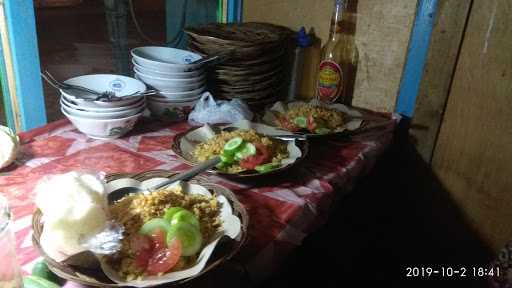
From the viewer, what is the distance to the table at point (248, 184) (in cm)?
90

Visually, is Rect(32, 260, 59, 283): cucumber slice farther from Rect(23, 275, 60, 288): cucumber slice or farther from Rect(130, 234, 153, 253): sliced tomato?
Rect(130, 234, 153, 253): sliced tomato

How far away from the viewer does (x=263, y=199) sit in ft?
3.45

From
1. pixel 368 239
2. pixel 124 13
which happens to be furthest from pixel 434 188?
pixel 124 13

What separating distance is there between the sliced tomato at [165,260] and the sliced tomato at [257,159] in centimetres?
44

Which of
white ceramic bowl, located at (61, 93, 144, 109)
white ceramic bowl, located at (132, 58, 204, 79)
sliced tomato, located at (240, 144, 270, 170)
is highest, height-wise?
white ceramic bowl, located at (132, 58, 204, 79)

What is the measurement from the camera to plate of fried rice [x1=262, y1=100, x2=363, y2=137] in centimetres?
143

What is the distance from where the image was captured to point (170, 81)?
146 centimetres

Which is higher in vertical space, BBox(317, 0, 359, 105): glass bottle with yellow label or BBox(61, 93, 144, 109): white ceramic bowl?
BBox(317, 0, 359, 105): glass bottle with yellow label

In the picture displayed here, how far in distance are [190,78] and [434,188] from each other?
116 cm

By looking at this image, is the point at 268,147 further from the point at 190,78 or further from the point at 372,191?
the point at 372,191

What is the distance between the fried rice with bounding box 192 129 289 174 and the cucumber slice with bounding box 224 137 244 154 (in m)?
0.04

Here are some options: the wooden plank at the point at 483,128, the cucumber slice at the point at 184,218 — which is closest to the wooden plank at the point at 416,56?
the wooden plank at the point at 483,128

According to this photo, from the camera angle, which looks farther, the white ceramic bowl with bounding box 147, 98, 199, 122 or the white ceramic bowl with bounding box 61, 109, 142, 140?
the white ceramic bowl with bounding box 147, 98, 199, 122

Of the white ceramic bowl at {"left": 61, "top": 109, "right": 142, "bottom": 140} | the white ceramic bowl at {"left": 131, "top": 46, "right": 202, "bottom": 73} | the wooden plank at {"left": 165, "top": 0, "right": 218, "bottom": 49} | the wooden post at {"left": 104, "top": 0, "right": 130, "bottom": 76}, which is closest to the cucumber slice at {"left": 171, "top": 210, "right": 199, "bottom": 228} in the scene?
the white ceramic bowl at {"left": 61, "top": 109, "right": 142, "bottom": 140}
